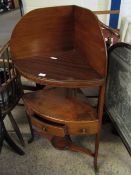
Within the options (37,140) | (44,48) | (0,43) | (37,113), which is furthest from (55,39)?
(37,140)

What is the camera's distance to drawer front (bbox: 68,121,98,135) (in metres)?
1.18

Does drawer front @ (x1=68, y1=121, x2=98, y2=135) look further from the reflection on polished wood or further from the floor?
the floor

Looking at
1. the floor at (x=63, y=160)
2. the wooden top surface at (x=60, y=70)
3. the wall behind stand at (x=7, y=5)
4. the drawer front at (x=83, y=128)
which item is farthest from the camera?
the wall behind stand at (x=7, y=5)

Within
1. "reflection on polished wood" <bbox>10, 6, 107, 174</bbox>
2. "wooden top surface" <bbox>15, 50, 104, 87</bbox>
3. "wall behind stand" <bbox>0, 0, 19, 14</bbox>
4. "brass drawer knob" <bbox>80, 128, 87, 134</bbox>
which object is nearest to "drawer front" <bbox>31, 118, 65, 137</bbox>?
"reflection on polished wood" <bbox>10, 6, 107, 174</bbox>

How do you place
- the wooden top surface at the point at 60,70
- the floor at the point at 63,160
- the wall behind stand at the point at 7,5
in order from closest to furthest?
the wooden top surface at the point at 60,70
the floor at the point at 63,160
the wall behind stand at the point at 7,5

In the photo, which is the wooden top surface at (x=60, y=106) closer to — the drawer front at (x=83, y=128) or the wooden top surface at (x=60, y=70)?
the drawer front at (x=83, y=128)

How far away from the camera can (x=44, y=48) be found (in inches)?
52.7

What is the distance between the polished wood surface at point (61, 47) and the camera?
40.6 inches

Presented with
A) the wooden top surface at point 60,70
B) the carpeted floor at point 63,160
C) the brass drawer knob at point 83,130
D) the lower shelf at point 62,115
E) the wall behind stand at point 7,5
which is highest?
the wall behind stand at point 7,5

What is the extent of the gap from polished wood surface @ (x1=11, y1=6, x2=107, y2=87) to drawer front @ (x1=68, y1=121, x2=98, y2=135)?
28 centimetres

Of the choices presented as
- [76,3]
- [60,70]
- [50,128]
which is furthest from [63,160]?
[76,3]

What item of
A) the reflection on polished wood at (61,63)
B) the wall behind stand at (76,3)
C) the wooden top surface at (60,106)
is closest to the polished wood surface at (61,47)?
the reflection on polished wood at (61,63)

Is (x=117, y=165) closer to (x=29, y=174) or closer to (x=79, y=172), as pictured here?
(x=79, y=172)

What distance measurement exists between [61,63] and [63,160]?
74 cm
